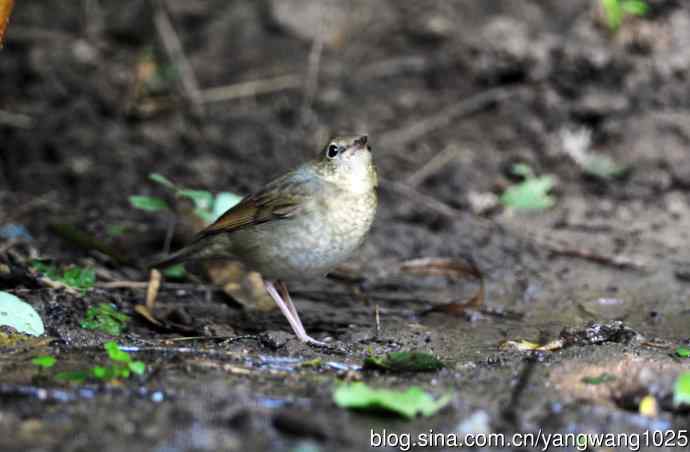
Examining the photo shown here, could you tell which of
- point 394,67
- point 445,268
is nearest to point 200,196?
point 445,268

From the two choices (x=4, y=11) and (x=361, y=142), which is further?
(x=361, y=142)

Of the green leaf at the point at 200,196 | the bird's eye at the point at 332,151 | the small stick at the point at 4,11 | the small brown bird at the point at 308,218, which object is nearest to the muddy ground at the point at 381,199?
the small brown bird at the point at 308,218

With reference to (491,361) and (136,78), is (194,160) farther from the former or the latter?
(491,361)

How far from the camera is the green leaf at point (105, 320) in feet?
15.8

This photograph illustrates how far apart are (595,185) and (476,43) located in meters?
2.07

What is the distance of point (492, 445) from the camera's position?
118 inches

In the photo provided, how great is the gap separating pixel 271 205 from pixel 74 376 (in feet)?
6.72

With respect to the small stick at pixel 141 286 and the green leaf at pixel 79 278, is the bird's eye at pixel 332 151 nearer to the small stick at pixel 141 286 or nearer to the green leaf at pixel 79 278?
the small stick at pixel 141 286

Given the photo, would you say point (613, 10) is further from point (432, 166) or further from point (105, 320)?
point (105, 320)

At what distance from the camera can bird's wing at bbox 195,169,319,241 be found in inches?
205

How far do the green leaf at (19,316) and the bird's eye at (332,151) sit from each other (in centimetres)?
187

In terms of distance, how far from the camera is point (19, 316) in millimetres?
4363

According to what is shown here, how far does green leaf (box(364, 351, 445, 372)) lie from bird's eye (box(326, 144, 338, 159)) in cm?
172

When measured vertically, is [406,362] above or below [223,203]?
below
